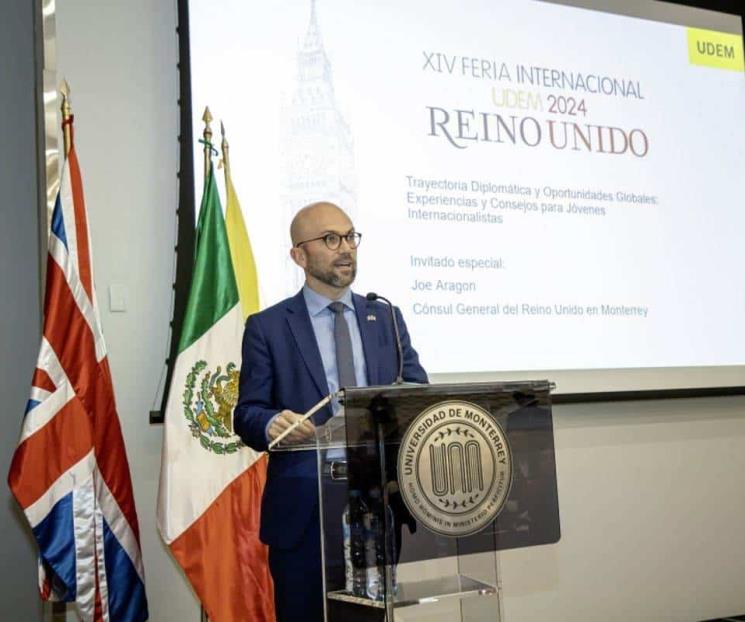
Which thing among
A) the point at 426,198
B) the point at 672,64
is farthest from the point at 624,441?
the point at 672,64

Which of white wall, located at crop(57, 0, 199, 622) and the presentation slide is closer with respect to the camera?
white wall, located at crop(57, 0, 199, 622)

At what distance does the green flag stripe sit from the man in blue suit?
1.74 ft

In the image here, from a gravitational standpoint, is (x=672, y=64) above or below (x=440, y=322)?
above

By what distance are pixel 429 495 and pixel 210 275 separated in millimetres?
1563

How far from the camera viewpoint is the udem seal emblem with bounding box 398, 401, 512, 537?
1651 mm

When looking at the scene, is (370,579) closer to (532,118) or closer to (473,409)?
(473,409)

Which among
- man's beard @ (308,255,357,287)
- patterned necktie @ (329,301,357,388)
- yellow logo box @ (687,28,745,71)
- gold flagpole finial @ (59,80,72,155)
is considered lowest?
patterned necktie @ (329,301,357,388)

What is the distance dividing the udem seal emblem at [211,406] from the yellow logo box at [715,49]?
275 centimetres

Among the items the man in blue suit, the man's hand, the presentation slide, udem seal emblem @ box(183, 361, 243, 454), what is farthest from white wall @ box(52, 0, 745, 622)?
the man's hand

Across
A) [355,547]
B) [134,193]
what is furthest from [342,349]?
[134,193]

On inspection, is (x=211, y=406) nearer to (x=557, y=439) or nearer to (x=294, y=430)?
(x=294, y=430)

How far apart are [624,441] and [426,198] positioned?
1.43 meters

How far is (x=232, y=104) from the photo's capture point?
10.6 ft

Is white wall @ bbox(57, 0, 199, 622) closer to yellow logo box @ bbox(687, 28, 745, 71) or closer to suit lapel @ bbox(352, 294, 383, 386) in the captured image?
suit lapel @ bbox(352, 294, 383, 386)
